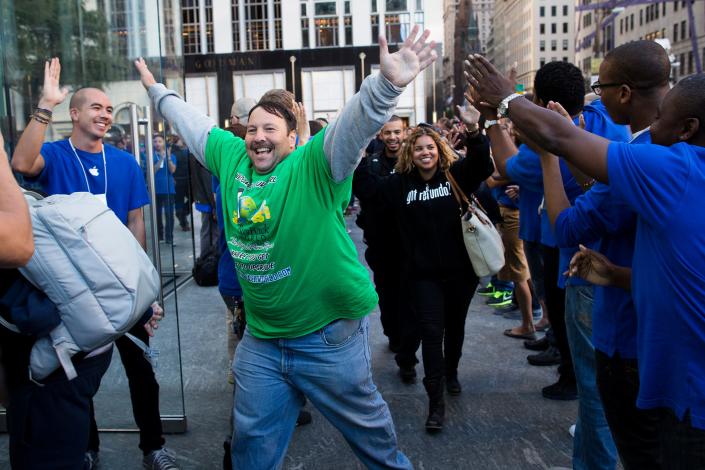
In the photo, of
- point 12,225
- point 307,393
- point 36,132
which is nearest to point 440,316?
point 307,393

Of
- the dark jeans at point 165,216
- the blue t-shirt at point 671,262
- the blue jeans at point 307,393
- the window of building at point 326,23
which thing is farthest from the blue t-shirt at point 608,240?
the window of building at point 326,23

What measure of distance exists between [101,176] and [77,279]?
1584mm

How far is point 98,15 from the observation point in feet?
15.7

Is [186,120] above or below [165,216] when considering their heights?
above

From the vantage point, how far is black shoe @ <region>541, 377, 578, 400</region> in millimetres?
4641

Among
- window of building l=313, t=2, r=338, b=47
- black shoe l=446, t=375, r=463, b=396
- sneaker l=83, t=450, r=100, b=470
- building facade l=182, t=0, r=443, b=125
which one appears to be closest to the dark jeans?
sneaker l=83, t=450, r=100, b=470

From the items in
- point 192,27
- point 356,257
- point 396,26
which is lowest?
point 356,257

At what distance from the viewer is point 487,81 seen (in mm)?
2322

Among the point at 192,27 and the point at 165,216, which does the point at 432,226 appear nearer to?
the point at 165,216

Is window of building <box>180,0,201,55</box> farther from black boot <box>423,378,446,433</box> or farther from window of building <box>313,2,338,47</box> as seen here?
black boot <box>423,378,446,433</box>

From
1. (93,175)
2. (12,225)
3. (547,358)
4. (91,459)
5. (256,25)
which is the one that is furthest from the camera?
(256,25)

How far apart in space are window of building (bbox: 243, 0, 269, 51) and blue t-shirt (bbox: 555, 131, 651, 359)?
49045 millimetres

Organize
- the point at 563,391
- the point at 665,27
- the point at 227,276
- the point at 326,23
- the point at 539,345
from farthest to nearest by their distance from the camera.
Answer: the point at 665,27, the point at 326,23, the point at 539,345, the point at 563,391, the point at 227,276

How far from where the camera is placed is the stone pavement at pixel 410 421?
12.6 ft
